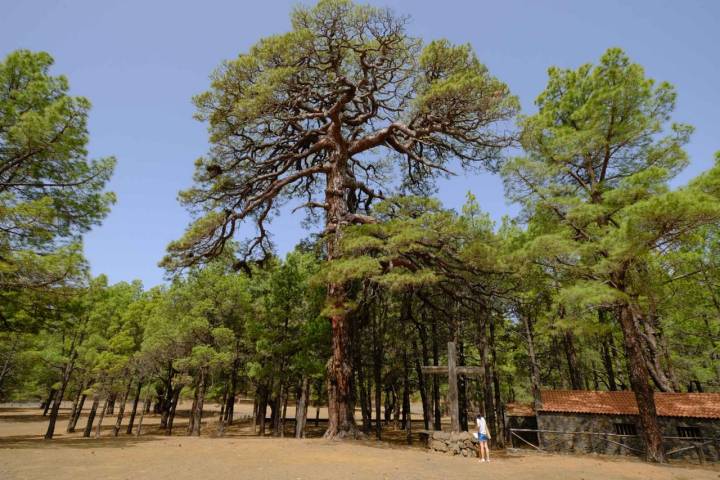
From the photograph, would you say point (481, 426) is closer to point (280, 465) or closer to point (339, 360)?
point (339, 360)

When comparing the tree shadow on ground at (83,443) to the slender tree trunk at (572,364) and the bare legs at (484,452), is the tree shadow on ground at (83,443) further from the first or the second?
the slender tree trunk at (572,364)

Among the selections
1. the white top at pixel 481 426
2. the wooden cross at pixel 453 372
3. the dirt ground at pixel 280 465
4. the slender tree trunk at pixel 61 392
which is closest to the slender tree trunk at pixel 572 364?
the dirt ground at pixel 280 465

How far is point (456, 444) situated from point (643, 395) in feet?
22.2

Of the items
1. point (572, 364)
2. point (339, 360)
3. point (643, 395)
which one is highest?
point (572, 364)

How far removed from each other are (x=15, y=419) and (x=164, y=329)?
30366mm

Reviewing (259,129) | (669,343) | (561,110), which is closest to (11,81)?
(259,129)

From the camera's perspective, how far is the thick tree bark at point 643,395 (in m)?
12.5

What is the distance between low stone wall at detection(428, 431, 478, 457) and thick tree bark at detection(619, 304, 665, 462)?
5.95 m

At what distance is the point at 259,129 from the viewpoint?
54.3ft

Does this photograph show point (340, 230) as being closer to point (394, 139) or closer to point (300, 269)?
point (394, 139)

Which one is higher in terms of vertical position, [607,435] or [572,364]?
[572,364]

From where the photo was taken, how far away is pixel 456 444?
38.1ft

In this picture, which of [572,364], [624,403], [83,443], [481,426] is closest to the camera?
[481,426]

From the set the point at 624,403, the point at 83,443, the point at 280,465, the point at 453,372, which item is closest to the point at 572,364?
the point at 624,403
